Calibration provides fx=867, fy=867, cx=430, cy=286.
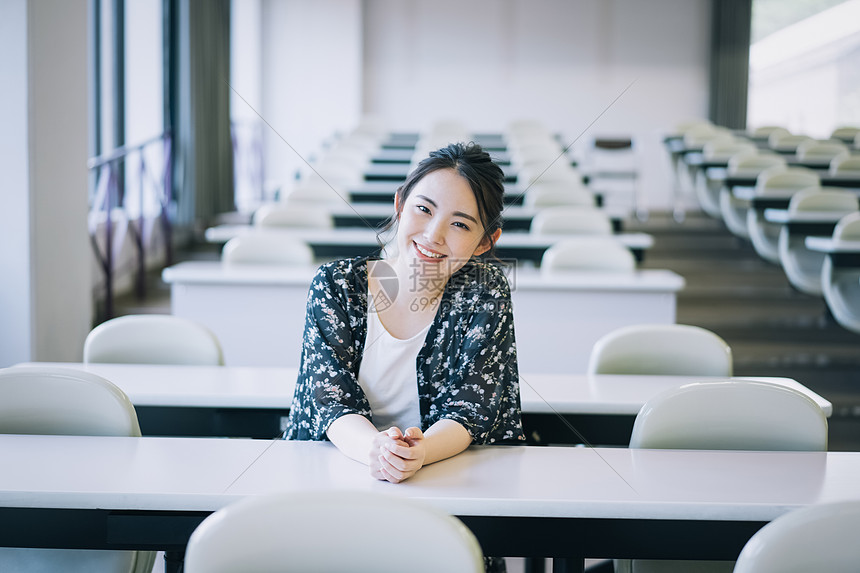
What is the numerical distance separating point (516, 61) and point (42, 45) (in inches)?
305

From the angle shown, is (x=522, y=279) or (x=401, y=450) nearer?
(x=401, y=450)

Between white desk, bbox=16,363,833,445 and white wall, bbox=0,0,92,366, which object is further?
white wall, bbox=0,0,92,366

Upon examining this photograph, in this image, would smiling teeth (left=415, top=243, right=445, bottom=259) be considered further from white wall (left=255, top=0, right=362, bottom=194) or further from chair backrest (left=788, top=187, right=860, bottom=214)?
white wall (left=255, top=0, right=362, bottom=194)

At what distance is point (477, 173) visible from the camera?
5.16ft

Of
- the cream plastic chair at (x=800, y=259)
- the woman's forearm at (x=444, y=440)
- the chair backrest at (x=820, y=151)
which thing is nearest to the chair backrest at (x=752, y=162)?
the chair backrest at (x=820, y=151)

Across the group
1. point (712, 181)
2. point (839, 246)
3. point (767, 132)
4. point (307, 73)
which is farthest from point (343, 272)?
point (307, 73)

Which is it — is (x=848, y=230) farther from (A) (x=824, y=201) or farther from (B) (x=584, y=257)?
(B) (x=584, y=257)

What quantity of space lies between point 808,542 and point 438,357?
29.0 inches

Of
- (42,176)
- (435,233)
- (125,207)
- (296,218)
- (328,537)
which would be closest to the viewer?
(328,537)

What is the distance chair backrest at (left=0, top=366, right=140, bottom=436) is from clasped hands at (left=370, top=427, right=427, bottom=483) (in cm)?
53

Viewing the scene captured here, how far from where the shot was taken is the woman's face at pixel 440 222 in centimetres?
156

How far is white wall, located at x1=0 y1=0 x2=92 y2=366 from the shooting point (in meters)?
3.30

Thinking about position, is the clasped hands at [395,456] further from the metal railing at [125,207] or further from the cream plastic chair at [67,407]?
the metal railing at [125,207]

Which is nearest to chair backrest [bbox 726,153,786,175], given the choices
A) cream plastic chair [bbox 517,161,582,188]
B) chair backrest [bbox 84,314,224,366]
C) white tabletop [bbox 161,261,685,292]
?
cream plastic chair [bbox 517,161,582,188]
